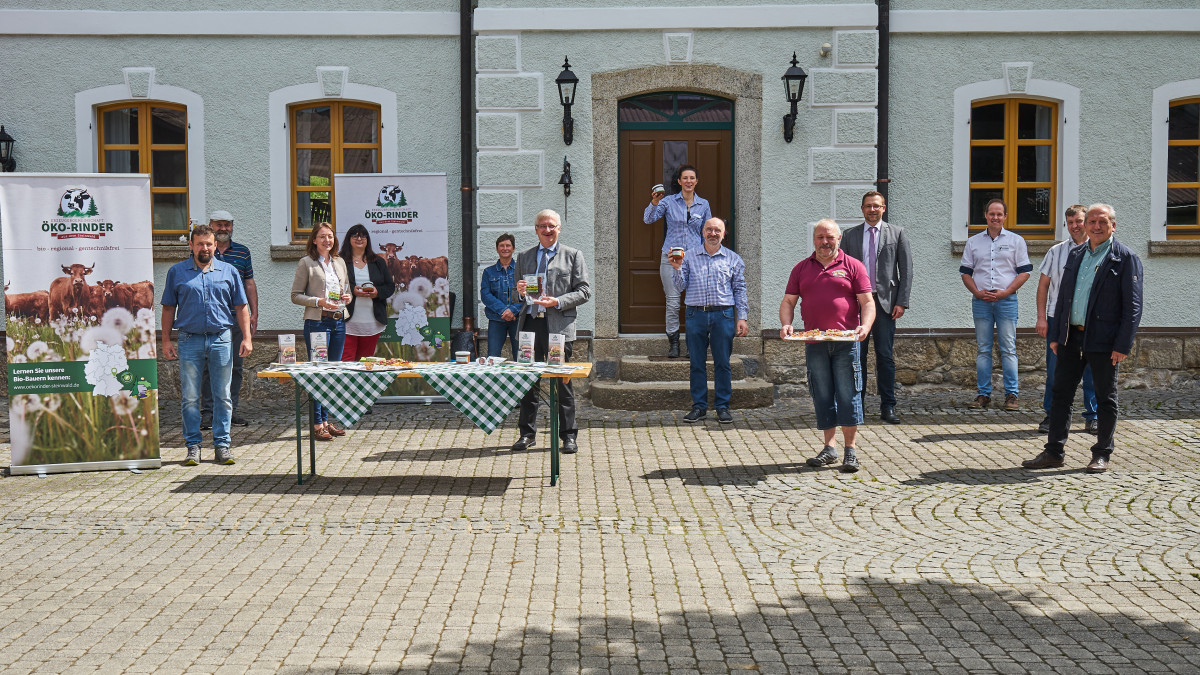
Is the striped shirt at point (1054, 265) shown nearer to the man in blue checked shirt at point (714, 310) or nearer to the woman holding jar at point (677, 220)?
the man in blue checked shirt at point (714, 310)

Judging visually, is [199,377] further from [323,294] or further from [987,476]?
[987,476]

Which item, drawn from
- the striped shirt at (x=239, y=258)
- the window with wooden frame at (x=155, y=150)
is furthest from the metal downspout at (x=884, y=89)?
the window with wooden frame at (x=155, y=150)

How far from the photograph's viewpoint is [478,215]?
12695 mm

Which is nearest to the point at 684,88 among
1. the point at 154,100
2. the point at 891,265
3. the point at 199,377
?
the point at 891,265

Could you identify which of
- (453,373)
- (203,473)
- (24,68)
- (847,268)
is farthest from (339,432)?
(24,68)

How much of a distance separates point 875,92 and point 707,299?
3.14m

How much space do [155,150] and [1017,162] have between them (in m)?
8.84

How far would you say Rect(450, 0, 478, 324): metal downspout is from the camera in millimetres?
12820

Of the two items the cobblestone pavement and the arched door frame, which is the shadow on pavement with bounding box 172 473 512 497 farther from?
the arched door frame

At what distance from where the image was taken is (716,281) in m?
11.0

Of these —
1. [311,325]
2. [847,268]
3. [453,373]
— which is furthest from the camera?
[311,325]

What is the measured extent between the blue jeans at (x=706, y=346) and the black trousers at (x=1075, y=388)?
3.02 metres

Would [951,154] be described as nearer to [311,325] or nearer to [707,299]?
[707,299]

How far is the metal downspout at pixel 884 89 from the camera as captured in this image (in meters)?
12.7
